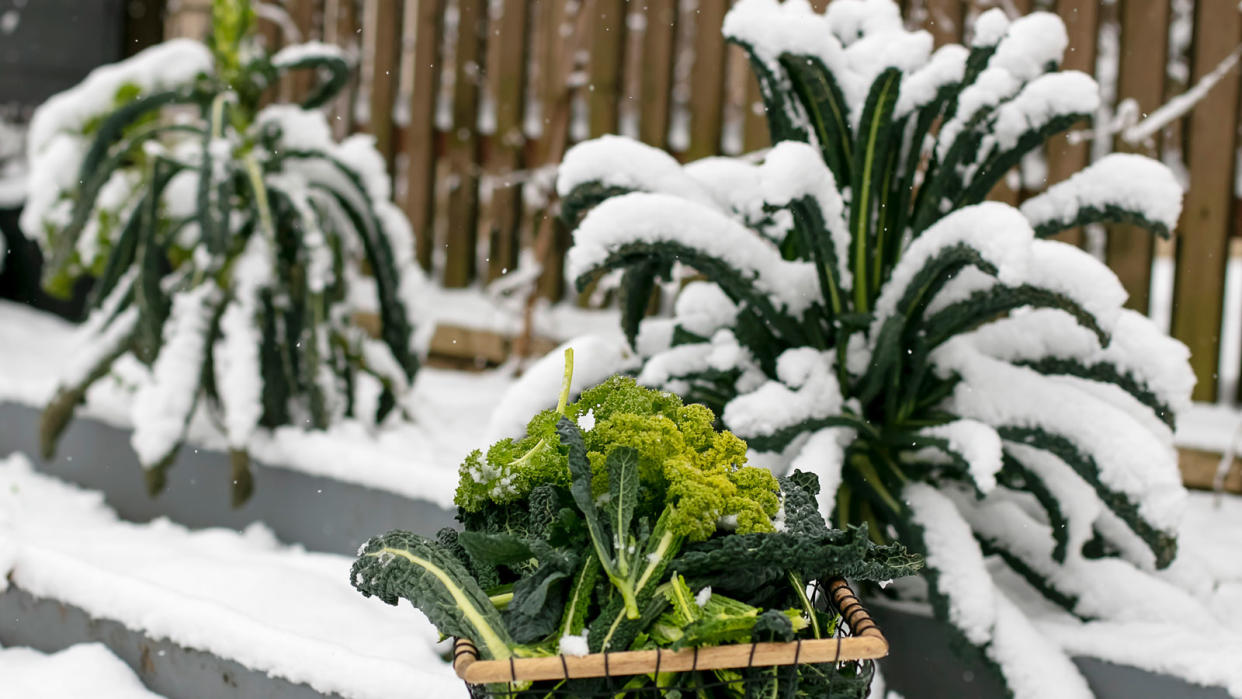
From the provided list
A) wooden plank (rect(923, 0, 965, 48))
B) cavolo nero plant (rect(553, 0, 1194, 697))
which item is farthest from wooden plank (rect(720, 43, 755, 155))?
cavolo nero plant (rect(553, 0, 1194, 697))

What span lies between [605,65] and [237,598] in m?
1.71

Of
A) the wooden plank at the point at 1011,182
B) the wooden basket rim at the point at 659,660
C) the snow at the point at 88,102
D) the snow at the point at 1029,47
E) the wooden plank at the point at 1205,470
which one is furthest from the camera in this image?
the wooden plank at the point at 1011,182

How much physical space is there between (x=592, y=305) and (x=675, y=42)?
0.72 metres

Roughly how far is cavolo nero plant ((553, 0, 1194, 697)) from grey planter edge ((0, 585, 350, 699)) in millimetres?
647

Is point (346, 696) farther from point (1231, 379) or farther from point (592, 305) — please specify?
point (1231, 379)

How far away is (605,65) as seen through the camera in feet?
8.80

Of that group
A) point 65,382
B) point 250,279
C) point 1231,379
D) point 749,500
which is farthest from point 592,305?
point 749,500

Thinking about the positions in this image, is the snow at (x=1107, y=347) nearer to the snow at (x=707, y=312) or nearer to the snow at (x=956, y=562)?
the snow at (x=956, y=562)

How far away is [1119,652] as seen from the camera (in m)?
1.23

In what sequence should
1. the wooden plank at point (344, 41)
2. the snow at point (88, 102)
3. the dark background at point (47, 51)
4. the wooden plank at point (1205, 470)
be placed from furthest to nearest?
1. the dark background at point (47, 51)
2. the wooden plank at point (344, 41)
3. the snow at point (88, 102)
4. the wooden plank at point (1205, 470)

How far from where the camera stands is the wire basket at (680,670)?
0.75 metres

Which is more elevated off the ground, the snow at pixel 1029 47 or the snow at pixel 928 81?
the snow at pixel 1029 47

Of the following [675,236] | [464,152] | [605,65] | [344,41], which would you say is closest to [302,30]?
[344,41]

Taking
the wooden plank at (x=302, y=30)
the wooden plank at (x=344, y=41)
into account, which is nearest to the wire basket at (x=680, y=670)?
the wooden plank at (x=344, y=41)
